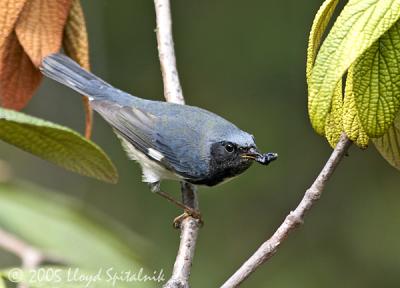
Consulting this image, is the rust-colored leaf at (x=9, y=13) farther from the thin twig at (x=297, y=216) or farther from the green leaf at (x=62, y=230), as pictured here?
the thin twig at (x=297, y=216)

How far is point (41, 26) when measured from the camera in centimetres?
201

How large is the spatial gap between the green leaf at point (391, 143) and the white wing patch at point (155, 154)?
1484 mm

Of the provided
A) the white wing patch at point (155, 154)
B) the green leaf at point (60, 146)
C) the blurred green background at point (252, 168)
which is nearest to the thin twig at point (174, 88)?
the white wing patch at point (155, 154)

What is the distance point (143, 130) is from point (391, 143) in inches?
61.6

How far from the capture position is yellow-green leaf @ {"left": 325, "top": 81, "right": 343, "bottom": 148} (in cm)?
163

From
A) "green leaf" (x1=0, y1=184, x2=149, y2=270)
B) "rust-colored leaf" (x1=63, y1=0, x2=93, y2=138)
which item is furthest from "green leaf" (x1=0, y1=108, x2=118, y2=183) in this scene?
"rust-colored leaf" (x1=63, y1=0, x2=93, y2=138)

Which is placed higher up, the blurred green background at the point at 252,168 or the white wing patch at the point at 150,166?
the white wing patch at the point at 150,166

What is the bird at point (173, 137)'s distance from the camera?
9.70ft

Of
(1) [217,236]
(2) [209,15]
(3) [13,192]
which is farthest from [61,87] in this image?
(3) [13,192]

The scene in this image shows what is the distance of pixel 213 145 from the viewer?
3.02 m

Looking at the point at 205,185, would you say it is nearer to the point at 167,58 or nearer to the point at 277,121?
the point at 167,58

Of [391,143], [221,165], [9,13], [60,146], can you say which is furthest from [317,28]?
[221,165]

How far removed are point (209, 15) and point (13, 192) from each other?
18.3 feet

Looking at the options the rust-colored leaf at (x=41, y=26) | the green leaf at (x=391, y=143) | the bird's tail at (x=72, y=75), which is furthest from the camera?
the bird's tail at (x=72, y=75)
